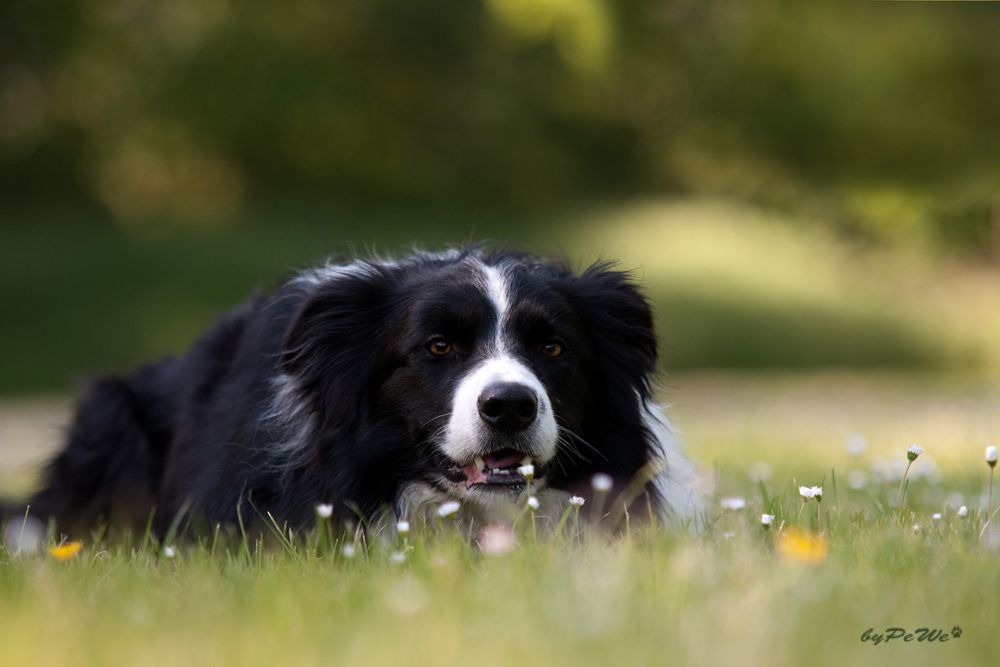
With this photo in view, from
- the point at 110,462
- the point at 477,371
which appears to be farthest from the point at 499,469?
the point at 110,462

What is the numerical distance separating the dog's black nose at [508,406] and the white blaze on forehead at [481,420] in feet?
0.07

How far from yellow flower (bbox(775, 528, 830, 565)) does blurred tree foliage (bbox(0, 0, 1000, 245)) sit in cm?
1204

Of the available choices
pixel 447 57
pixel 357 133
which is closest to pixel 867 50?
pixel 447 57

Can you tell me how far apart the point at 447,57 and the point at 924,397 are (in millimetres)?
8787

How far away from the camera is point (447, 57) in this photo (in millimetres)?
16266

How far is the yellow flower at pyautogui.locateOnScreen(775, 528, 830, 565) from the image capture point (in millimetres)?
2453

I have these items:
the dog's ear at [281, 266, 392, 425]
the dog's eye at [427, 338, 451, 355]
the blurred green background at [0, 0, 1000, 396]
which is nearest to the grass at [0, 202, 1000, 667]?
the dog's ear at [281, 266, 392, 425]

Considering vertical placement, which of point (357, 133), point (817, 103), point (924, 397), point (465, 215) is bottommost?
point (924, 397)

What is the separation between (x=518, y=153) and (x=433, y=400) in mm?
12913

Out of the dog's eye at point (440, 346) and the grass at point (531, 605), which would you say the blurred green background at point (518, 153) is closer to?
the dog's eye at point (440, 346)

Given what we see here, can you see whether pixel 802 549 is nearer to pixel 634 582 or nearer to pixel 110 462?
pixel 634 582

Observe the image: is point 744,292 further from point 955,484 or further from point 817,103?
point 955,484

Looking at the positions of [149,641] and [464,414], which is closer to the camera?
[149,641]

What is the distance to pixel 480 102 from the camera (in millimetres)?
15750
